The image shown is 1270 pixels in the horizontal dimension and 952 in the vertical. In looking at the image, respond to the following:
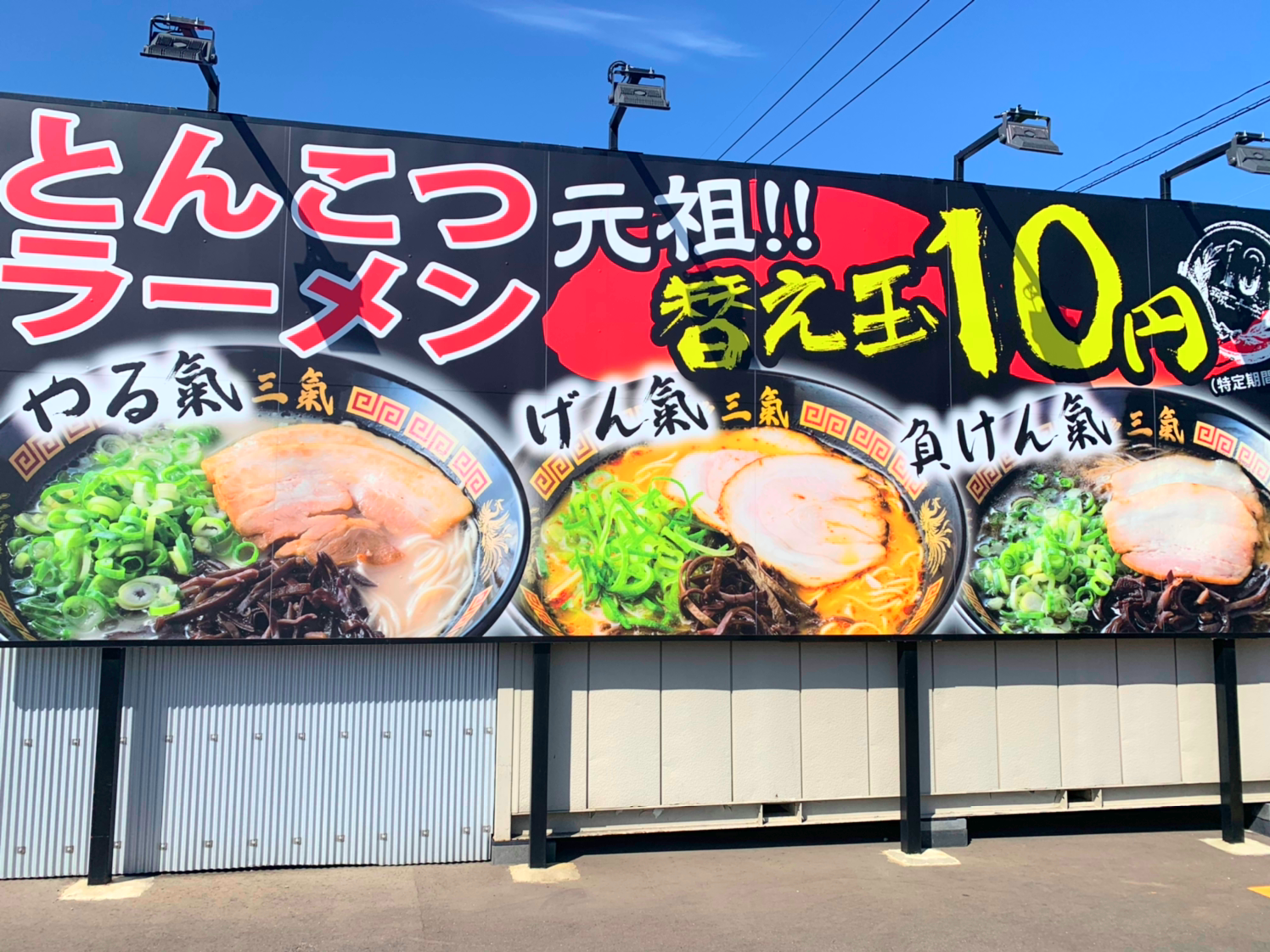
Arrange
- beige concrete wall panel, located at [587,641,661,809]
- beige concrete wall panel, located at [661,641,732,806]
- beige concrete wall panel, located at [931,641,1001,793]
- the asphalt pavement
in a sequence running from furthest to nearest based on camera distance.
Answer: beige concrete wall panel, located at [931,641,1001,793] → beige concrete wall panel, located at [661,641,732,806] → beige concrete wall panel, located at [587,641,661,809] → the asphalt pavement

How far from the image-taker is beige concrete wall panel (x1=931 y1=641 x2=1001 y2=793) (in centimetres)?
983

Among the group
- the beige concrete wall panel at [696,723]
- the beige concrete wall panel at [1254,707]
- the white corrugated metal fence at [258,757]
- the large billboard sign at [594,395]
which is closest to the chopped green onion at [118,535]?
the large billboard sign at [594,395]

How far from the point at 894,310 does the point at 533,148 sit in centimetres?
363

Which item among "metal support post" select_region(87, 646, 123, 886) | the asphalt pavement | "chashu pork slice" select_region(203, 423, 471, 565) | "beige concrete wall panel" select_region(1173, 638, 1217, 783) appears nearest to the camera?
the asphalt pavement

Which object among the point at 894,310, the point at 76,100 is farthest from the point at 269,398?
the point at 894,310

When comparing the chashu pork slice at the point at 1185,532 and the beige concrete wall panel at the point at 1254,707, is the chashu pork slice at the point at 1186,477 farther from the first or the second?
the beige concrete wall panel at the point at 1254,707

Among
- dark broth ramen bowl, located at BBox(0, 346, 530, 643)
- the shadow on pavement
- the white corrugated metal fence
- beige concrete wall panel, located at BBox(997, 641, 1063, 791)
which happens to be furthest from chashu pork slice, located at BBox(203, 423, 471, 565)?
beige concrete wall panel, located at BBox(997, 641, 1063, 791)

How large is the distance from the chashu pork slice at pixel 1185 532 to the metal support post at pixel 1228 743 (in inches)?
31.5

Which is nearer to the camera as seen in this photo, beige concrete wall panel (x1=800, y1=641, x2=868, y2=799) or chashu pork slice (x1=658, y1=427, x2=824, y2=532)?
chashu pork slice (x1=658, y1=427, x2=824, y2=532)

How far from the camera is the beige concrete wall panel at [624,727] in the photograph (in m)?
9.16

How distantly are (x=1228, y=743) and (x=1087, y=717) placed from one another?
1.43 metres

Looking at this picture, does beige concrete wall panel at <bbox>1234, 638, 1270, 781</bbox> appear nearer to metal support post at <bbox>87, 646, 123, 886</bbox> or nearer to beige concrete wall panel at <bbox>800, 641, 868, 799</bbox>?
beige concrete wall panel at <bbox>800, 641, 868, 799</bbox>

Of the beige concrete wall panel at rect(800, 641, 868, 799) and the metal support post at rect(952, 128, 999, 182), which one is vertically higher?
the metal support post at rect(952, 128, 999, 182)

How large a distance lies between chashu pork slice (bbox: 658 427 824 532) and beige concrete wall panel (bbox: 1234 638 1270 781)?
5.16 m
